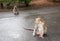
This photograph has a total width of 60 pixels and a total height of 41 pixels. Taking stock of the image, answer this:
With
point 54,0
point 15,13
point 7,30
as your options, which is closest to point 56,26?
point 7,30

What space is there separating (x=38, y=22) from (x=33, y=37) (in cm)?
44

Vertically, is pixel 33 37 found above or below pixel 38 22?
below

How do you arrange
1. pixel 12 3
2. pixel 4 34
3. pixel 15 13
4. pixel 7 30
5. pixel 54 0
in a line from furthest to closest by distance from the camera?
pixel 54 0
pixel 12 3
pixel 15 13
pixel 7 30
pixel 4 34

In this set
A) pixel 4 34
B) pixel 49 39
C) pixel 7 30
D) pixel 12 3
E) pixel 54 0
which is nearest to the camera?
pixel 49 39

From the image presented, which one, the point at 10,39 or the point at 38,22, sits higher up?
the point at 38,22

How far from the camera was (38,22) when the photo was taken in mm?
4496

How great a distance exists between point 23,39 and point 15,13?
4013mm

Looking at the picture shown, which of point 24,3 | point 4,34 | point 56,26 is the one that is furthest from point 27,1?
point 4,34

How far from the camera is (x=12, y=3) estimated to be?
1062cm

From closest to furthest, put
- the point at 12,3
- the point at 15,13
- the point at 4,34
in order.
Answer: the point at 4,34, the point at 15,13, the point at 12,3

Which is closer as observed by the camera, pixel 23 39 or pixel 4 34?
pixel 23 39

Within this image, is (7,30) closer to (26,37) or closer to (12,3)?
(26,37)

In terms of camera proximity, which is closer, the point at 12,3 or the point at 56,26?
the point at 56,26

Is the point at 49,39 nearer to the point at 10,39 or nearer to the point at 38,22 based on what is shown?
the point at 38,22
